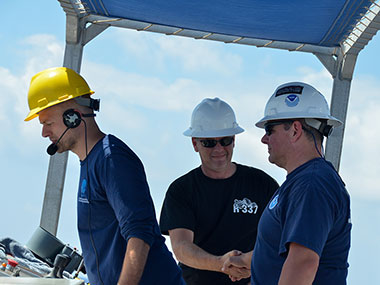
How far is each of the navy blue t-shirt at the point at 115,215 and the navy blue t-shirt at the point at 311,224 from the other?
0.43 metres

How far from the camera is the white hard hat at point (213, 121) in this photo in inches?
158

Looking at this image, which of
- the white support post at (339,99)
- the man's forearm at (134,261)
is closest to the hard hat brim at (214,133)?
the white support post at (339,99)

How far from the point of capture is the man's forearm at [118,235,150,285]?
2396 mm

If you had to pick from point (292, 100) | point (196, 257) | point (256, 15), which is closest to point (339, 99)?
point (256, 15)

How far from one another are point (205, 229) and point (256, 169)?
512 mm

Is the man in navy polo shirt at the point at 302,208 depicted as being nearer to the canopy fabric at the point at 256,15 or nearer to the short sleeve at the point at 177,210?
the short sleeve at the point at 177,210

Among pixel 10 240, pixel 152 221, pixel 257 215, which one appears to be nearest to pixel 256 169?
pixel 257 215

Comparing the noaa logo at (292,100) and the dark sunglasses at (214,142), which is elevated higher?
the dark sunglasses at (214,142)

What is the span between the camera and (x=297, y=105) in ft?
8.78

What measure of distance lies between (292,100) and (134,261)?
95 cm

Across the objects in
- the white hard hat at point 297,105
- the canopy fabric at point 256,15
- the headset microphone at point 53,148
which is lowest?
the headset microphone at point 53,148

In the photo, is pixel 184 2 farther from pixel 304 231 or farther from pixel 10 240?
pixel 304 231

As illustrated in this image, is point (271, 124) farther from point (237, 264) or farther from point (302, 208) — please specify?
point (237, 264)

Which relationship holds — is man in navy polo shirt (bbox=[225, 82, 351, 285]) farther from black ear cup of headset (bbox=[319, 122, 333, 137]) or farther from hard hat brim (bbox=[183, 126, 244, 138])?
hard hat brim (bbox=[183, 126, 244, 138])
